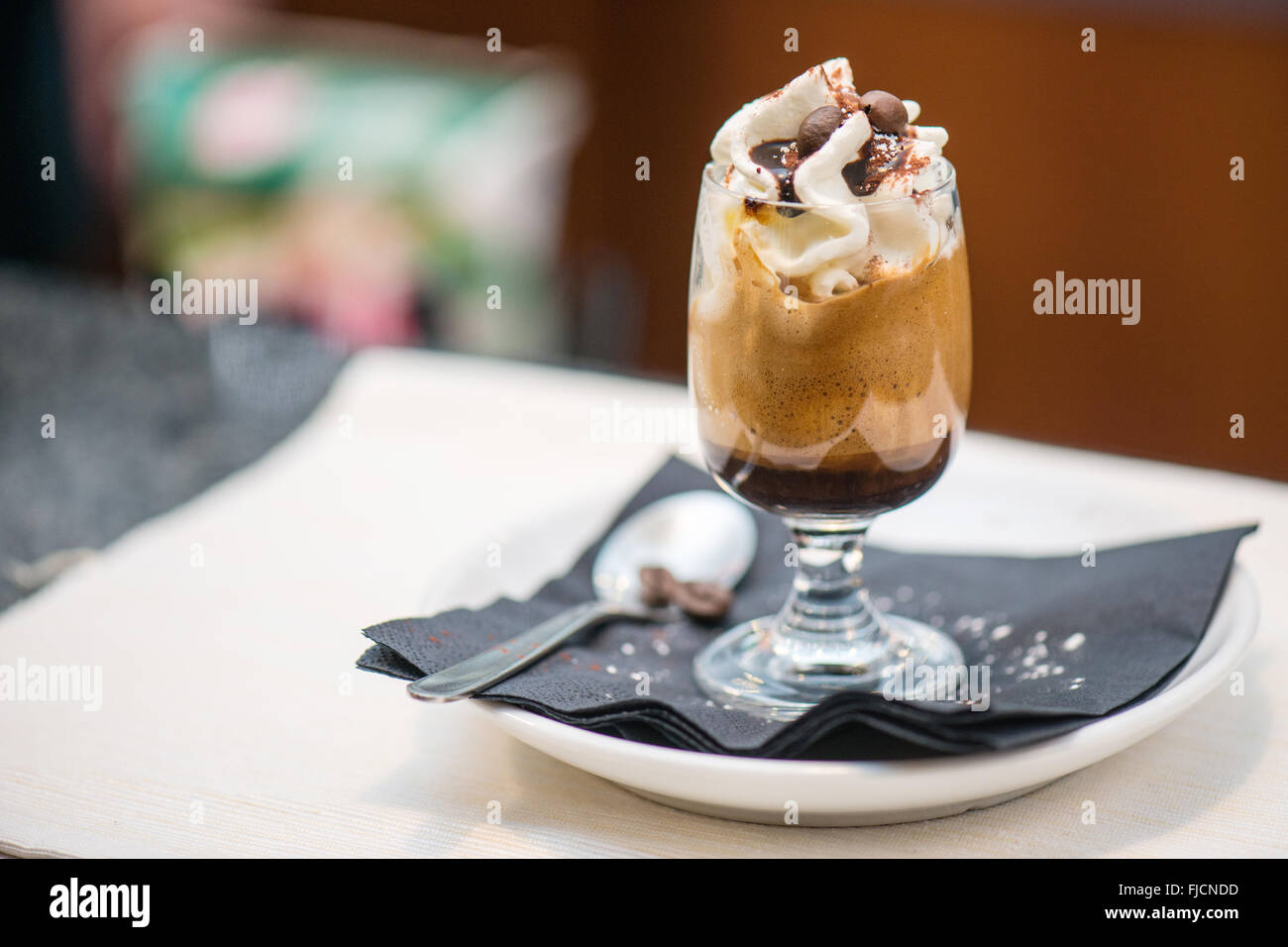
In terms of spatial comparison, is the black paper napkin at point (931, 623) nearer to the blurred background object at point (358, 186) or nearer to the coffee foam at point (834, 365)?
the coffee foam at point (834, 365)

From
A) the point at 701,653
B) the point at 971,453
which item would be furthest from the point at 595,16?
the point at 701,653

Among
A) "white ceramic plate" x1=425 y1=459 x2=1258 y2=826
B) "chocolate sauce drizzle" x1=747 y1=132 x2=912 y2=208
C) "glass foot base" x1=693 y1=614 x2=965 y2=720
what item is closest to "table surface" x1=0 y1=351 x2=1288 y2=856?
"white ceramic plate" x1=425 y1=459 x2=1258 y2=826

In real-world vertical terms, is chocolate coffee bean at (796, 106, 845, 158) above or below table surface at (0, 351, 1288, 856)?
above

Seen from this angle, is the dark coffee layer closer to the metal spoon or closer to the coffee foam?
the coffee foam

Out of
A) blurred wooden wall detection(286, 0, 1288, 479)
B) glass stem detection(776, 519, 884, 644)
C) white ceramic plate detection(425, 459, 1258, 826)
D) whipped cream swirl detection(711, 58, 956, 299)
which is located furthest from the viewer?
blurred wooden wall detection(286, 0, 1288, 479)

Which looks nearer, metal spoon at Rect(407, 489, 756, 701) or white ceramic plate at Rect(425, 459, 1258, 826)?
white ceramic plate at Rect(425, 459, 1258, 826)

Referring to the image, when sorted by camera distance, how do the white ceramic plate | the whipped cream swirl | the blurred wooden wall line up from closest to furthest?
the white ceramic plate → the whipped cream swirl → the blurred wooden wall

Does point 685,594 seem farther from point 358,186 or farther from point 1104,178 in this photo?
point 1104,178

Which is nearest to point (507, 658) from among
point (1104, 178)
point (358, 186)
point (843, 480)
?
point (843, 480)
